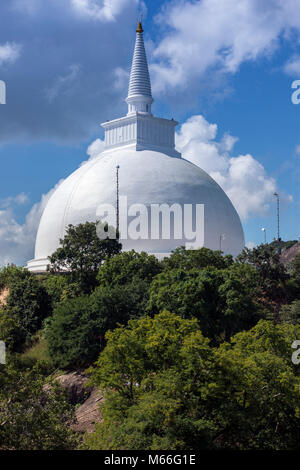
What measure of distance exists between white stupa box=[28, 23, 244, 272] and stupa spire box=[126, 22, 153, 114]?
8 centimetres

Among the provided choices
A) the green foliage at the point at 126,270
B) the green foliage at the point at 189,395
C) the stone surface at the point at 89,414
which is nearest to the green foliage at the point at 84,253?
the green foliage at the point at 126,270

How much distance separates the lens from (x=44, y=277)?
4403 cm

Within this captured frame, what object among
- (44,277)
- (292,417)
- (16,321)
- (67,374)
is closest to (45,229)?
(44,277)

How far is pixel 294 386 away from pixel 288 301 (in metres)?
15.7

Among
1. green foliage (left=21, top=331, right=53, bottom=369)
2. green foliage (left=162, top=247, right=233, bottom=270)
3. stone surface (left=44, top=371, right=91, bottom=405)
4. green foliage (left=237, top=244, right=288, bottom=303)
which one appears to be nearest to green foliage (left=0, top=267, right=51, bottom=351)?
green foliage (left=21, top=331, right=53, bottom=369)

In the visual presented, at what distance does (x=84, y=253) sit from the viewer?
38.2 m

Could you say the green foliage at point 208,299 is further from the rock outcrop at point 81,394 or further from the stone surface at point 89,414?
the stone surface at point 89,414

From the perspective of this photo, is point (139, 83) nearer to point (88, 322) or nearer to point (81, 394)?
point (88, 322)

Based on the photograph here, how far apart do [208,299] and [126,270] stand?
20.6 feet

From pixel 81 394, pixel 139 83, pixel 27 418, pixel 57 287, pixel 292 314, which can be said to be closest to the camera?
pixel 27 418

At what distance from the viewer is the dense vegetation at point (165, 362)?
20844 mm

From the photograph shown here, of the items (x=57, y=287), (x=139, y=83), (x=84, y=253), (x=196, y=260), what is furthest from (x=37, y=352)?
(x=139, y=83)
